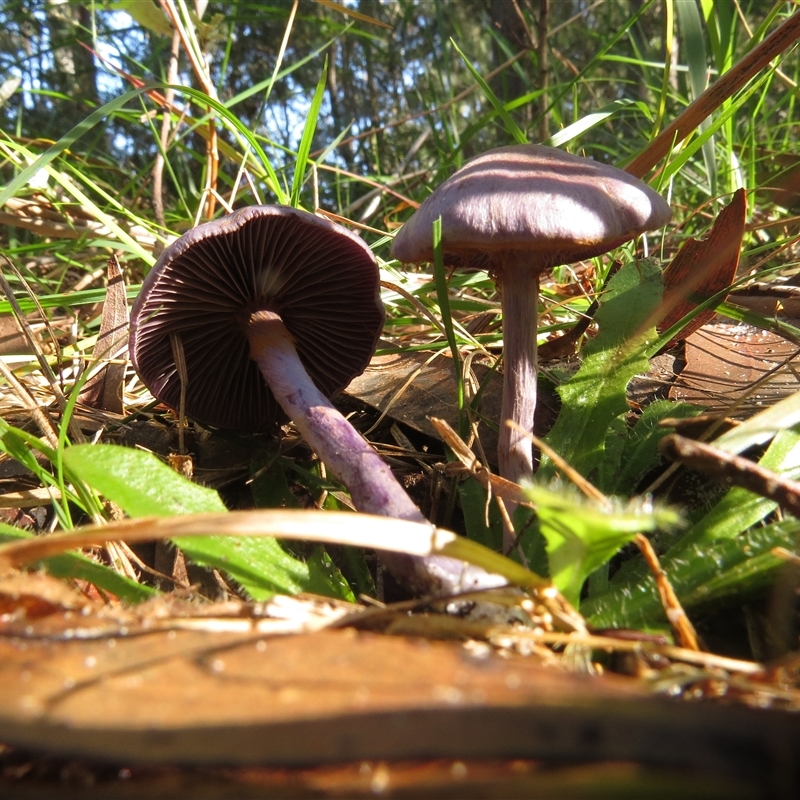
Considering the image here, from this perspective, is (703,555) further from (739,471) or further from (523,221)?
(523,221)

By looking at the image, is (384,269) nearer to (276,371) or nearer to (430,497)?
(276,371)

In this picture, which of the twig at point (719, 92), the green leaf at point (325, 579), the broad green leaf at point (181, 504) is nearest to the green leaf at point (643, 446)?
the green leaf at point (325, 579)

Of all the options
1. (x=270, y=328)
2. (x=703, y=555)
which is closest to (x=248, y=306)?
(x=270, y=328)

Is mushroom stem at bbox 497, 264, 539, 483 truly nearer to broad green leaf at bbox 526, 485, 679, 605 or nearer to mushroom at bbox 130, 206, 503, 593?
mushroom at bbox 130, 206, 503, 593

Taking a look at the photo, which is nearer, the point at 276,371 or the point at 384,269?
the point at 276,371

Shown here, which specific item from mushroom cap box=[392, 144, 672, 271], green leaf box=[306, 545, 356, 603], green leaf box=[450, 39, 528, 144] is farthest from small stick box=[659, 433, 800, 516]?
green leaf box=[450, 39, 528, 144]

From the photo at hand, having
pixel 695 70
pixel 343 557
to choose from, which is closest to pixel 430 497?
pixel 343 557
